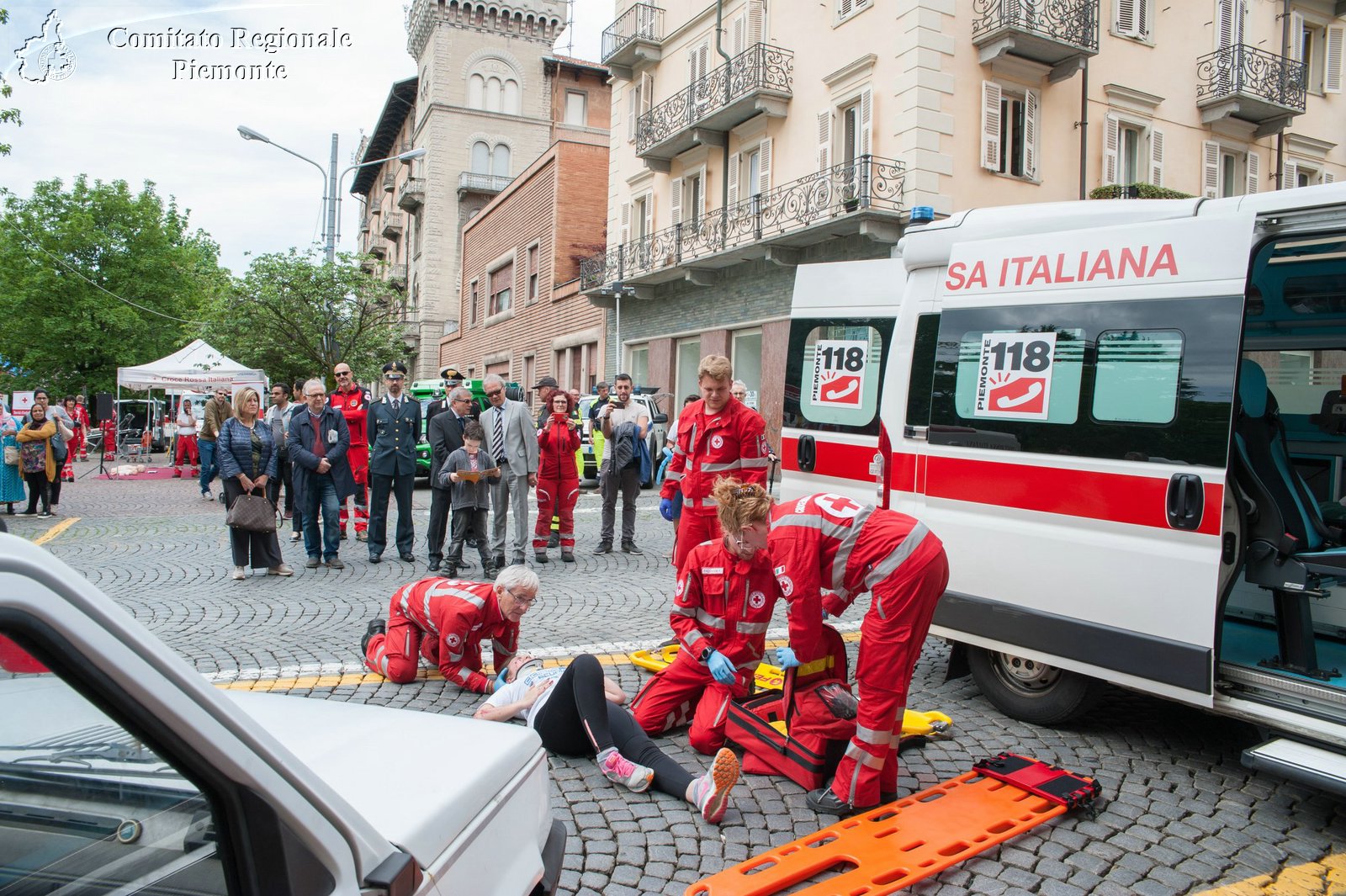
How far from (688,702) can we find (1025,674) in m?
1.79

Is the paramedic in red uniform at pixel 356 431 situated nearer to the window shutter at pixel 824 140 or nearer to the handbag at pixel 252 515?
the handbag at pixel 252 515

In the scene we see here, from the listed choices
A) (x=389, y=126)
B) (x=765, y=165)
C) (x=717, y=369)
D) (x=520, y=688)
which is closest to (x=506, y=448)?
(x=717, y=369)

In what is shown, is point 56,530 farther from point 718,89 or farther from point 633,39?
point 633,39

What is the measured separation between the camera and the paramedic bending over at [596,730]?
3.92 metres

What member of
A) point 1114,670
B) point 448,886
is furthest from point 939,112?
point 448,886

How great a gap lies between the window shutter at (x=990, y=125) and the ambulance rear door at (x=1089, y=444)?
14.9m

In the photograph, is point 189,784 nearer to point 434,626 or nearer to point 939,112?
point 434,626

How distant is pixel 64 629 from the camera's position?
3.50ft

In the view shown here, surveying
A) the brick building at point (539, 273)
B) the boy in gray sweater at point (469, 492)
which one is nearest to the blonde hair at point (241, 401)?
the boy in gray sweater at point (469, 492)

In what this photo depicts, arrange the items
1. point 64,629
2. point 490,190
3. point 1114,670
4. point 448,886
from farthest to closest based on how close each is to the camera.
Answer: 1. point 490,190
2. point 1114,670
3. point 448,886
4. point 64,629

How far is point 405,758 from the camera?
1859 mm

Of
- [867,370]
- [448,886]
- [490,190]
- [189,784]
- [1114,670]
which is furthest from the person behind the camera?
[490,190]

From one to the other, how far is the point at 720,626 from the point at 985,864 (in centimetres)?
164

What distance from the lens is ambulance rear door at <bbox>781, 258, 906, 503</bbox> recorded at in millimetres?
6277
